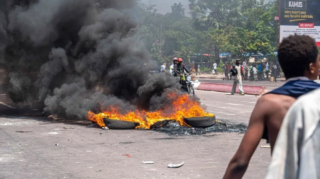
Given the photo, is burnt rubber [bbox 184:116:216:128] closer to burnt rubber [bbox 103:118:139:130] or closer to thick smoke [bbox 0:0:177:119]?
burnt rubber [bbox 103:118:139:130]

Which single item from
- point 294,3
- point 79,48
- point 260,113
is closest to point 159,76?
point 79,48

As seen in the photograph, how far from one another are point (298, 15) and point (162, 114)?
24532mm

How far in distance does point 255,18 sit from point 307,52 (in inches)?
2031

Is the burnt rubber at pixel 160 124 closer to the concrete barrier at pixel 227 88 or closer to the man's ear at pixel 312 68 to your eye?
the man's ear at pixel 312 68

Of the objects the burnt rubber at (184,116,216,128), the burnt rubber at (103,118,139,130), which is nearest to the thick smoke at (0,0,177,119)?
the burnt rubber at (103,118,139,130)

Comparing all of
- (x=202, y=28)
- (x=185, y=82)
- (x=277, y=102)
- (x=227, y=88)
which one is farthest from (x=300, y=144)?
(x=202, y=28)

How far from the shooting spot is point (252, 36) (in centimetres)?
4078

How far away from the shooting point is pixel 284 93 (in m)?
2.68

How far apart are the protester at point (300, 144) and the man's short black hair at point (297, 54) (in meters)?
0.65

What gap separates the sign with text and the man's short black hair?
103ft

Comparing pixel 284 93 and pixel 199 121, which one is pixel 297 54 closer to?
pixel 284 93

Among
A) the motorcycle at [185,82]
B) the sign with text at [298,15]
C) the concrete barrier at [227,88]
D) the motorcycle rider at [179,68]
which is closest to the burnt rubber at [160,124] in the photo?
the motorcycle at [185,82]

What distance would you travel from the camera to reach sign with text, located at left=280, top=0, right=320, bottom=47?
33.3 meters

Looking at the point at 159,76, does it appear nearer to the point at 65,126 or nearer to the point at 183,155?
the point at 65,126
